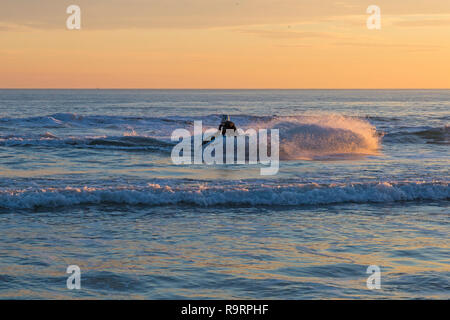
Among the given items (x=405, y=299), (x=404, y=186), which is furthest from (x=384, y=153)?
(x=405, y=299)

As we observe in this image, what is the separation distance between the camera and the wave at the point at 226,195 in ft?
45.7

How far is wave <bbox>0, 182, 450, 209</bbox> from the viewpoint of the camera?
45.7ft

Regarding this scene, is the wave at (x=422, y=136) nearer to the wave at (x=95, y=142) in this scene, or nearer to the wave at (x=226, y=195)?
the wave at (x=95, y=142)

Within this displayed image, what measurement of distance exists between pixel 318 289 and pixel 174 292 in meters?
1.92

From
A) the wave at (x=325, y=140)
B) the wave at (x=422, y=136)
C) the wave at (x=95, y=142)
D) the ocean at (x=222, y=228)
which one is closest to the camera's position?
the ocean at (x=222, y=228)

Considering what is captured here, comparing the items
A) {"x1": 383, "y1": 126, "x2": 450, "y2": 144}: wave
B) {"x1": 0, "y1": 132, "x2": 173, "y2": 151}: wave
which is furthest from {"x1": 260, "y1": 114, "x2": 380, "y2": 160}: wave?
{"x1": 0, "y1": 132, "x2": 173, "y2": 151}: wave

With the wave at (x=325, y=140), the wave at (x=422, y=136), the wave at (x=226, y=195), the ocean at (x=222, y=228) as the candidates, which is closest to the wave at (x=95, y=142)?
the ocean at (x=222, y=228)

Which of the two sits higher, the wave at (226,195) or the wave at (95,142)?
the wave at (95,142)

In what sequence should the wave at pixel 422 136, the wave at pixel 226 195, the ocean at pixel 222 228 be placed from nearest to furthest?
the ocean at pixel 222 228 < the wave at pixel 226 195 < the wave at pixel 422 136

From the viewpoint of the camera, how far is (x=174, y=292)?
306 inches

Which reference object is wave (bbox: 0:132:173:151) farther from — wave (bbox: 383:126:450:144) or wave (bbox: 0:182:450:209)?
wave (bbox: 383:126:450:144)

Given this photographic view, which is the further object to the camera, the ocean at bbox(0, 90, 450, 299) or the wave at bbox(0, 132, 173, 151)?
the wave at bbox(0, 132, 173, 151)

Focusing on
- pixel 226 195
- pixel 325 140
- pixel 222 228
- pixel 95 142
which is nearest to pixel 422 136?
pixel 325 140

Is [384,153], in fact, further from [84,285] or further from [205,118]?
[205,118]
